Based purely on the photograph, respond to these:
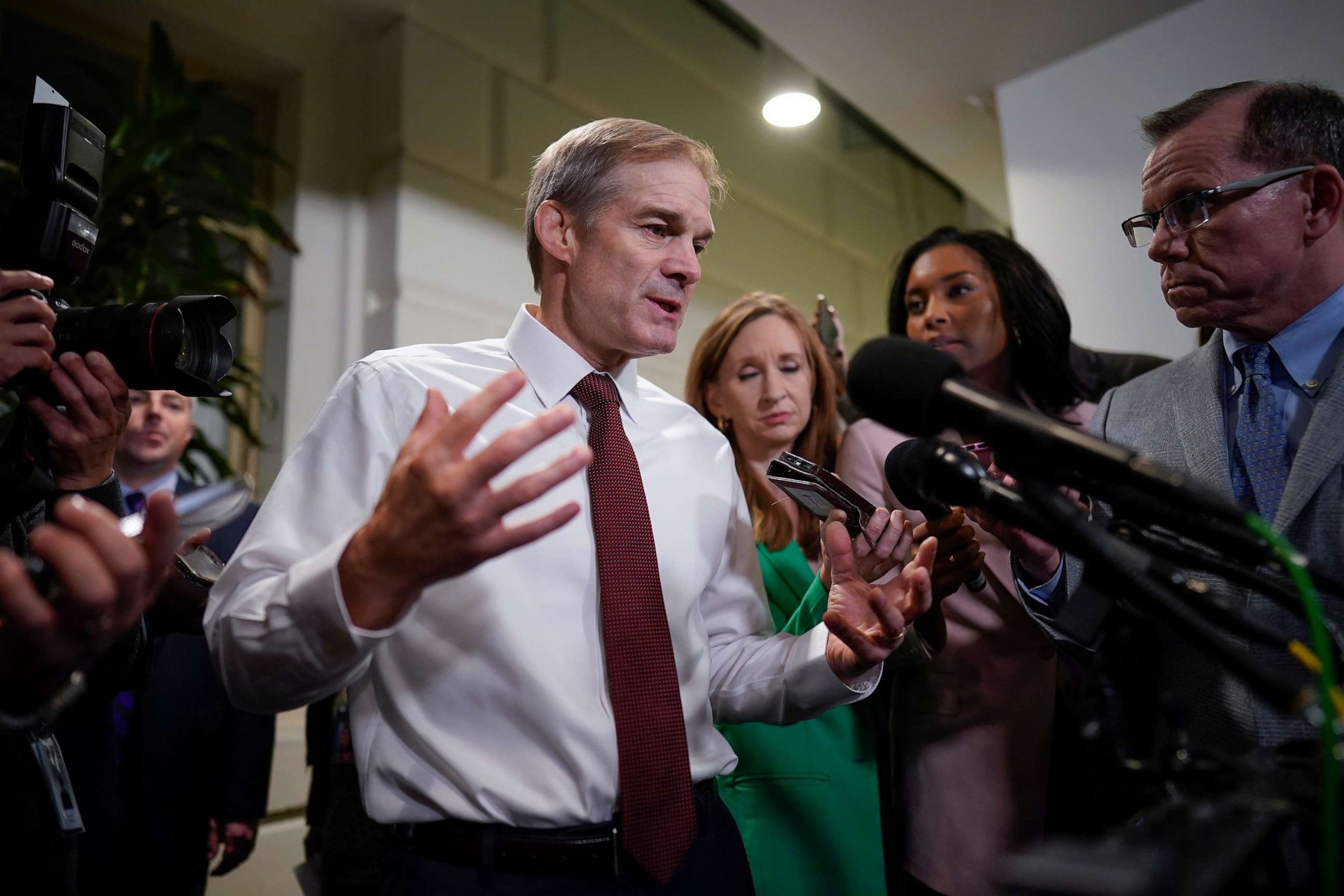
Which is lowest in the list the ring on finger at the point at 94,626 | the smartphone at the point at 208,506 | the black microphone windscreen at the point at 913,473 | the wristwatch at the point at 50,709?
the wristwatch at the point at 50,709

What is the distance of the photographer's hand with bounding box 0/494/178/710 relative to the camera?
24.3 inches

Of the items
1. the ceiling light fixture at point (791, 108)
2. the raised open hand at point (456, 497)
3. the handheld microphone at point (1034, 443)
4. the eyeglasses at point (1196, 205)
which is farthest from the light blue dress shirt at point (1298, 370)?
the ceiling light fixture at point (791, 108)

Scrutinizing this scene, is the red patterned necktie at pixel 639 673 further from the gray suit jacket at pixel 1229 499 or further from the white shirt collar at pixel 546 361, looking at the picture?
the gray suit jacket at pixel 1229 499

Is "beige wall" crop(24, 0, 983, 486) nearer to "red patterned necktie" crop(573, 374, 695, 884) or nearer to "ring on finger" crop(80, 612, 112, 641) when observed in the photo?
"red patterned necktie" crop(573, 374, 695, 884)

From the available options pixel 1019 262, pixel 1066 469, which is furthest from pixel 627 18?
pixel 1066 469

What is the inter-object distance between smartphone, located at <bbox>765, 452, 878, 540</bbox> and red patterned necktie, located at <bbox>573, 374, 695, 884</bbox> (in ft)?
0.64

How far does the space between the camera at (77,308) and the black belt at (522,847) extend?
2.05 feet

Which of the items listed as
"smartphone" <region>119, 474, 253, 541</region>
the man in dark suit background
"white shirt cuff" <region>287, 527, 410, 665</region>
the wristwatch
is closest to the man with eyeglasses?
"white shirt cuff" <region>287, 527, 410, 665</region>

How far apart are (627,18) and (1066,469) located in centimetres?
376

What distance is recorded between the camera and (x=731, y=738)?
5.00ft

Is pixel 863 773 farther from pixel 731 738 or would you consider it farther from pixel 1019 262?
pixel 1019 262

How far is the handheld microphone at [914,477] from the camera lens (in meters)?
0.77

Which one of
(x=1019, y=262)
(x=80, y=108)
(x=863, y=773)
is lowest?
(x=863, y=773)

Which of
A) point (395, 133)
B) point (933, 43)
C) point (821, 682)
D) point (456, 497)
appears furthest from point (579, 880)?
point (933, 43)
